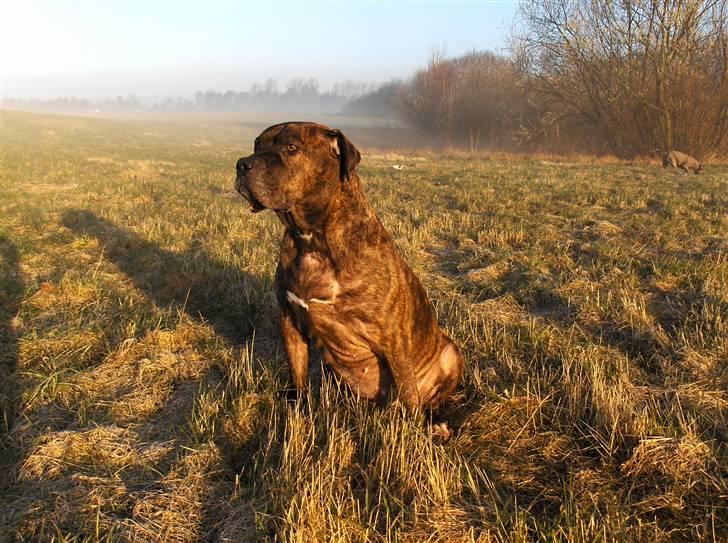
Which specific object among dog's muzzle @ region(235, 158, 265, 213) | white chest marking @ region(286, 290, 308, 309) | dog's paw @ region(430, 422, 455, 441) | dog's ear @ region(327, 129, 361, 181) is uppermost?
dog's ear @ region(327, 129, 361, 181)

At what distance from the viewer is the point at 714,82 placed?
2330cm

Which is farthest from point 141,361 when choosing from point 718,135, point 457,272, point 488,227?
point 718,135

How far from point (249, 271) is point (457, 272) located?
8.62 ft

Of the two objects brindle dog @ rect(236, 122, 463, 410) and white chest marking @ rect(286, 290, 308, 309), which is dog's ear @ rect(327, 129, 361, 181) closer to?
brindle dog @ rect(236, 122, 463, 410)

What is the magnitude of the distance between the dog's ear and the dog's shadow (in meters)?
2.05

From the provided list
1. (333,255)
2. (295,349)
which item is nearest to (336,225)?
(333,255)

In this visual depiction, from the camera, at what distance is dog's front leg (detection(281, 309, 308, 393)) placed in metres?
2.95

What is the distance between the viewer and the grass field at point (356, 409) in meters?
2.03

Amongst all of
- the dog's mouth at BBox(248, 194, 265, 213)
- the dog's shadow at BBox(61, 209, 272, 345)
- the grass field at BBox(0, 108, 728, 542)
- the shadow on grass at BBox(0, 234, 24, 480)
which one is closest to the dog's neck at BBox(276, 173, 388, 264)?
the dog's mouth at BBox(248, 194, 265, 213)

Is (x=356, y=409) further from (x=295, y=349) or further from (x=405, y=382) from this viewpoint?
(x=295, y=349)

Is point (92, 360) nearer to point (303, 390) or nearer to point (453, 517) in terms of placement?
point (303, 390)

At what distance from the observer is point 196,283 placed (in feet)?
16.8

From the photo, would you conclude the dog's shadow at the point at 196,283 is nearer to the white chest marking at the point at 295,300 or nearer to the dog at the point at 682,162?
the white chest marking at the point at 295,300

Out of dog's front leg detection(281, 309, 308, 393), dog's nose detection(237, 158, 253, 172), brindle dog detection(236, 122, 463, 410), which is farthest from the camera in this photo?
dog's front leg detection(281, 309, 308, 393)
